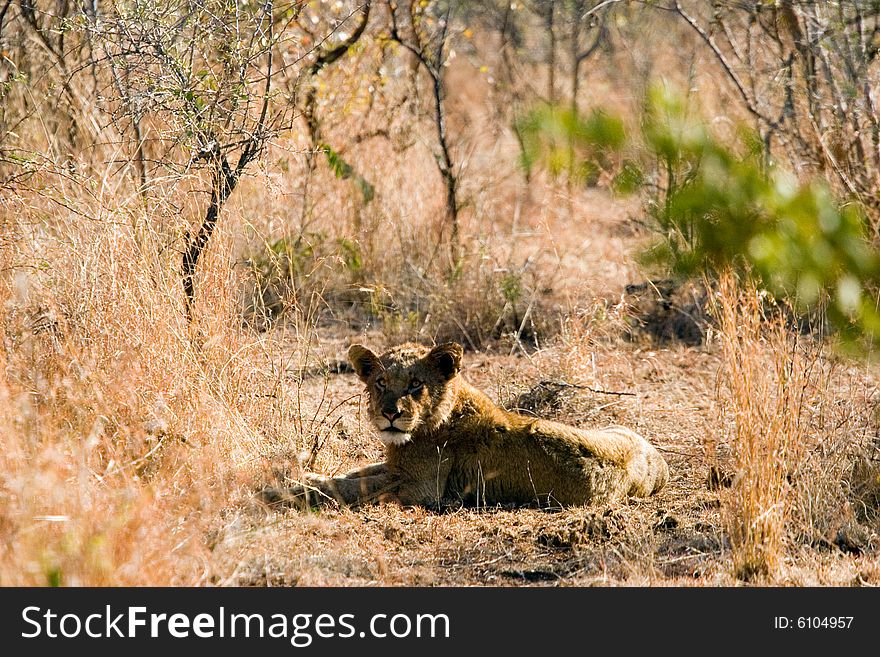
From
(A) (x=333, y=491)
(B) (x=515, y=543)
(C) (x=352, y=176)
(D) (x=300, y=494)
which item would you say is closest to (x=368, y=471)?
(A) (x=333, y=491)

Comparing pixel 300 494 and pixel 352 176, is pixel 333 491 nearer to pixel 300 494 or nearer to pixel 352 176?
pixel 300 494

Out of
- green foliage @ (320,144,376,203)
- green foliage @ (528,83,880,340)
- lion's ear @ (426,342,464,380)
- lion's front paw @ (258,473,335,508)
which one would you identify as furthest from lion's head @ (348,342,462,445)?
green foliage @ (320,144,376,203)

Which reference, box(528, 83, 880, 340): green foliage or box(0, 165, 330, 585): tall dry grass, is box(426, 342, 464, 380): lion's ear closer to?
box(0, 165, 330, 585): tall dry grass

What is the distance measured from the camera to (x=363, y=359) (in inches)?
225

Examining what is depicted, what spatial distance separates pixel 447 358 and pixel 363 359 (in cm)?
46

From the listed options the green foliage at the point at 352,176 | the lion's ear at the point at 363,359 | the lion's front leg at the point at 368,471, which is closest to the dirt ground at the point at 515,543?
the lion's front leg at the point at 368,471

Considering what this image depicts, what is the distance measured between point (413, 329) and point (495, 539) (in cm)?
356

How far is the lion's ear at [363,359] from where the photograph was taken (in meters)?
5.68

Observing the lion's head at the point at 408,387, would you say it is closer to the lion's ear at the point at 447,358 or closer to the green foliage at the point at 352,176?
the lion's ear at the point at 447,358

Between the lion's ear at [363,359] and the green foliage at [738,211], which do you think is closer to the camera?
the green foliage at [738,211]

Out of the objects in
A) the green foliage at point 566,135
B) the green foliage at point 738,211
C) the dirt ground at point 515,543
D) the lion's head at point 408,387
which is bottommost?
the dirt ground at point 515,543

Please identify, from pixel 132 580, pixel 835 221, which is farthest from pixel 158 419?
pixel 835 221

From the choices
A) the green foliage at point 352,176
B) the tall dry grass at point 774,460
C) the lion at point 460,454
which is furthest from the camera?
the green foliage at point 352,176

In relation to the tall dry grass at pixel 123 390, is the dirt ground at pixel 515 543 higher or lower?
lower
